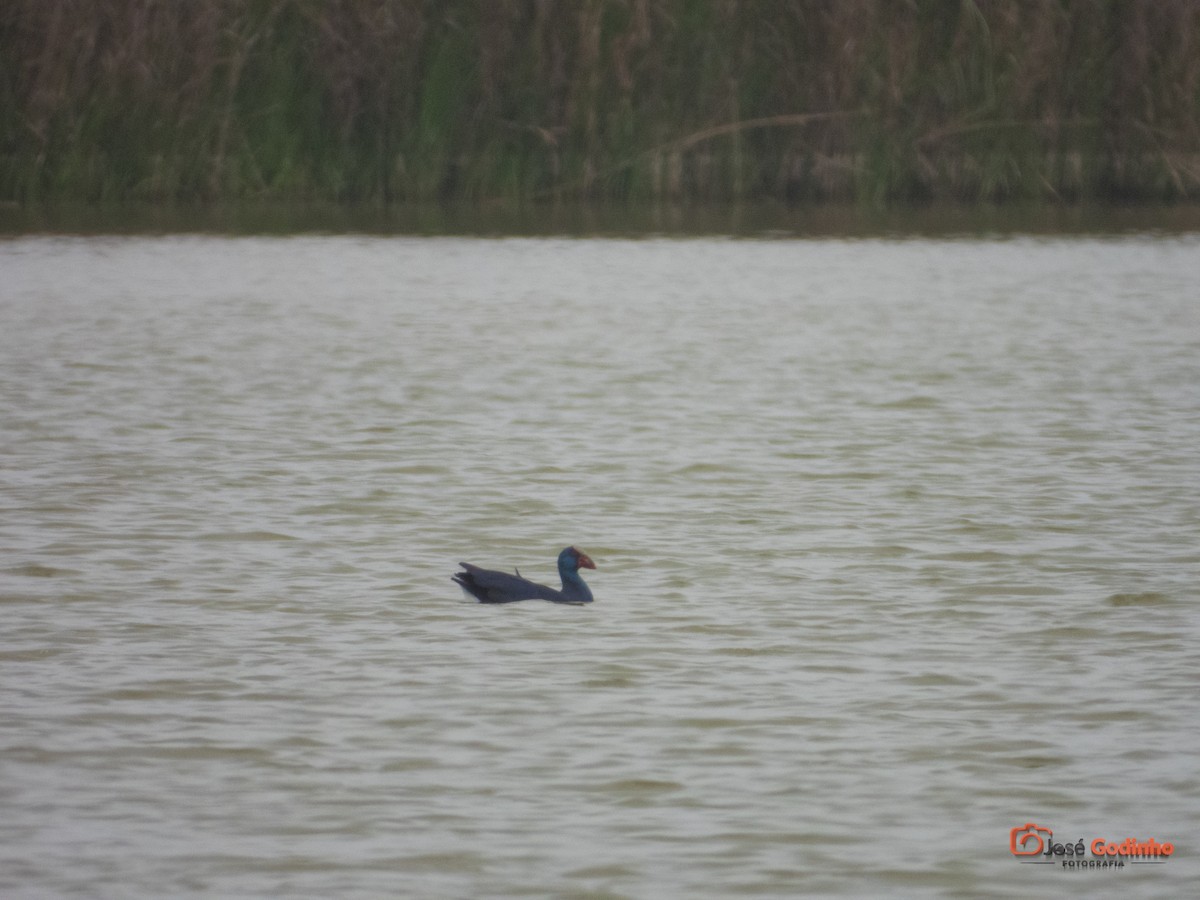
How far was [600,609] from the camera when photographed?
7281 millimetres

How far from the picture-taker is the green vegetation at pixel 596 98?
2153cm

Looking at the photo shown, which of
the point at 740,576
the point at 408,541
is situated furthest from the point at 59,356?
the point at 740,576

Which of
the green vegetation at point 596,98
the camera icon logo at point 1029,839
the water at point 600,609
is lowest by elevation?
the camera icon logo at point 1029,839

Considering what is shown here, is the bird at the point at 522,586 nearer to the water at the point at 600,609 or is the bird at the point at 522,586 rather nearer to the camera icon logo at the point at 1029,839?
the water at the point at 600,609

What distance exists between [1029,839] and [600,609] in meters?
2.58

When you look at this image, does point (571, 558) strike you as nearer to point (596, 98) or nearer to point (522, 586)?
point (522, 586)

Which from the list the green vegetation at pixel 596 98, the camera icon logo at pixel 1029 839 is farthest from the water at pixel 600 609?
the green vegetation at pixel 596 98

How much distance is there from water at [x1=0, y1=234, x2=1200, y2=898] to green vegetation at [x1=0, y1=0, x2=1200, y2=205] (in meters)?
6.11

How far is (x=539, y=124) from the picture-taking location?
2208cm

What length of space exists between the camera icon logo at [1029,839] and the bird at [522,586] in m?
2.51

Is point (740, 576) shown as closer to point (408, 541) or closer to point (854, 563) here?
point (854, 563)

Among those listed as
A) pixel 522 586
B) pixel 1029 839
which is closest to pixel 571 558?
pixel 522 586

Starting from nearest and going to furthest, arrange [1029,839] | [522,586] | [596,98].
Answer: [1029,839] < [522,586] < [596,98]

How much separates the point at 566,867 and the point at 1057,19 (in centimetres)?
1849
